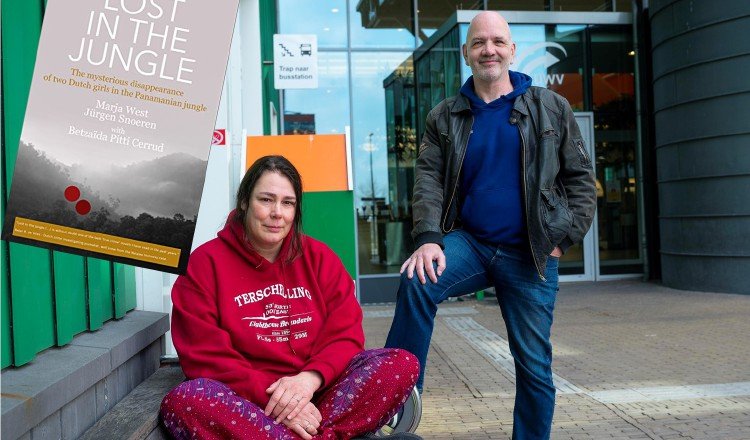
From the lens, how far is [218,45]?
1.89m

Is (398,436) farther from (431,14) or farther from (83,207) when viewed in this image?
(431,14)

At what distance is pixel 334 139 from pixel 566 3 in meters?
8.08

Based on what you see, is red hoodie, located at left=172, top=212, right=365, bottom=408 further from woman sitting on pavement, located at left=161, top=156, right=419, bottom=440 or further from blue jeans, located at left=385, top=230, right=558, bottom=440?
blue jeans, located at left=385, top=230, right=558, bottom=440

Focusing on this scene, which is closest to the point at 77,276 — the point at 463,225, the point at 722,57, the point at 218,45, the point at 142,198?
the point at 142,198

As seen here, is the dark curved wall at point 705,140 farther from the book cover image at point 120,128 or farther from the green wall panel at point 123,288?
the book cover image at point 120,128

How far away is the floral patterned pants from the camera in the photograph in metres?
2.21

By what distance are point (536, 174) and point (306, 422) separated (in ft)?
4.23

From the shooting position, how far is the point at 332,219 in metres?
5.16

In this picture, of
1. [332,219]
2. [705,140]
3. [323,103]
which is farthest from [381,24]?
[332,219]

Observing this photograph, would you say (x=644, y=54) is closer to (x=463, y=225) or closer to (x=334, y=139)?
(x=334, y=139)

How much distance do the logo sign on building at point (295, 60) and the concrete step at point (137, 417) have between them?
4.83 metres

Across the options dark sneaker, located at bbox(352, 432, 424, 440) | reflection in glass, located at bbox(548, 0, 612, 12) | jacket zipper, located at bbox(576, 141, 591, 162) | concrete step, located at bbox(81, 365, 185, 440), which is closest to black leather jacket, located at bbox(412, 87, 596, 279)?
jacket zipper, located at bbox(576, 141, 591, 162)

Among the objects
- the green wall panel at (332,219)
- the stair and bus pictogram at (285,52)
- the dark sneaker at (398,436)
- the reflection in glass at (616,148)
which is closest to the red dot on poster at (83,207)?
the dark sneaker at (398,436)

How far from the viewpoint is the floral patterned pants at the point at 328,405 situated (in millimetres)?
2213
